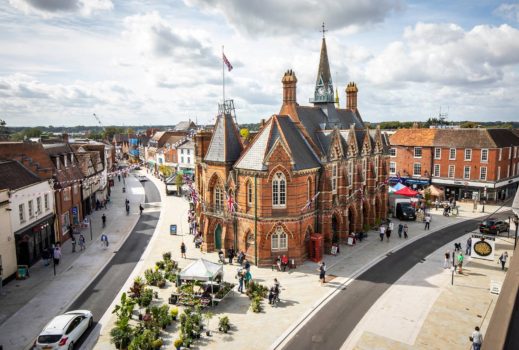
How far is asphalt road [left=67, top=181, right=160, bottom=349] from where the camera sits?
2325 centimetres

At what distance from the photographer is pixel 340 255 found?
3269 centimetres

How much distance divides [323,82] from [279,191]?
1775cm

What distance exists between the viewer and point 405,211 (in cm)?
4488

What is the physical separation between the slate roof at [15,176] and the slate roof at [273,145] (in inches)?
686

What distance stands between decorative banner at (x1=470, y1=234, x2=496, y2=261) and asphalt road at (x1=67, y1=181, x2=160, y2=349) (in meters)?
24.8

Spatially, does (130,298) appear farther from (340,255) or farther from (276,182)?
(340,255)

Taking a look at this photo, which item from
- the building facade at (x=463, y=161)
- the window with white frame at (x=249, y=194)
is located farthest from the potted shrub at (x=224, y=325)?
the building facade at (x=463, y=161)

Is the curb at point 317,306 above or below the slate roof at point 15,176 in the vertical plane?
below

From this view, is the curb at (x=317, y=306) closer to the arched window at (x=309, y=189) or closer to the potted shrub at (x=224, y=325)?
the potted shrub at (x=224, y=325)

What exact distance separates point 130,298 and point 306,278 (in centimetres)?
1251

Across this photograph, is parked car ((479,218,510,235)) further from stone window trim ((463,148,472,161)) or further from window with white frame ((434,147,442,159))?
window with white frame ((434,147,442,159))

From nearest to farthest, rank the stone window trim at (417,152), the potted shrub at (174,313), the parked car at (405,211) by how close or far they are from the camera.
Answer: the potted shrub at (174,313)
the parked car at (405,211)
the stone window trim at (417,152)

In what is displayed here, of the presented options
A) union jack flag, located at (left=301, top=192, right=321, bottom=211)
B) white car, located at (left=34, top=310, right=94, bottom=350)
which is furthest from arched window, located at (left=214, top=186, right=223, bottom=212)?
white car, located at (left=34, top=310, right=94, bottom=350)

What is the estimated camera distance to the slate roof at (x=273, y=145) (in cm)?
3002
